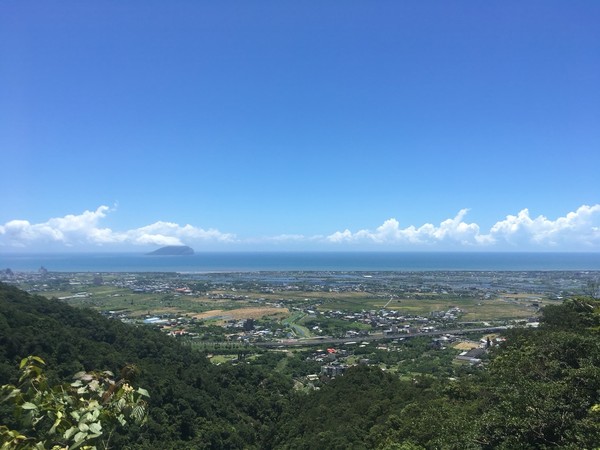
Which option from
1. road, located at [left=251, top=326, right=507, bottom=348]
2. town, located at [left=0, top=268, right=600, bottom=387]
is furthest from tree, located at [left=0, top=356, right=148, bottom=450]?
road, located at [left=251, top=326, right=507, bottom=348]

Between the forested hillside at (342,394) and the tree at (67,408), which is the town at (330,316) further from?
the tree at (67,408)

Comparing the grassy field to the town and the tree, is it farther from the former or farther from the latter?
the tree

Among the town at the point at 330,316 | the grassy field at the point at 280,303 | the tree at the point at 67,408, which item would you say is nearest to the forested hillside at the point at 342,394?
the tree at the point at 67,408

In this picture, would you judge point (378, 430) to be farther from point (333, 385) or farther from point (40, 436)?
point (40, 436)

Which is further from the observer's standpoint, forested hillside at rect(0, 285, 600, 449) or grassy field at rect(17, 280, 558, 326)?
grassy field at rect(17, 280, 558, 326)

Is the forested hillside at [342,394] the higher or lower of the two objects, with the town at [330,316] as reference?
higher
